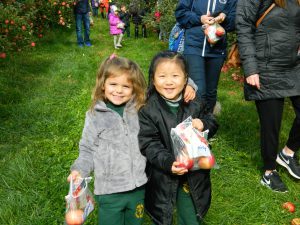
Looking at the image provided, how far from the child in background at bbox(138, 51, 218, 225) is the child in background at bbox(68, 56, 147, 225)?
0.25 ft

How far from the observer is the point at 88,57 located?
1003 cm

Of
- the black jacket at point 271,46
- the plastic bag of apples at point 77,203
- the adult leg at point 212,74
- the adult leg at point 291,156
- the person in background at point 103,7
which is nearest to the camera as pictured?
the plastic bag of apples at point 77,203

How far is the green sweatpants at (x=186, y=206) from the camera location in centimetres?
257

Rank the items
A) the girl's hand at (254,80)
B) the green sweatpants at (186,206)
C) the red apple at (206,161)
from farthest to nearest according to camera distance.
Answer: the girl's hand at (254,80)
the green sweatpants at (186,206)
the red apple at (206,161)

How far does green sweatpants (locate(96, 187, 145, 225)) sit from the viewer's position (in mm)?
2463

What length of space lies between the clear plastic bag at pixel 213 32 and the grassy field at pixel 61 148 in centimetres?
136

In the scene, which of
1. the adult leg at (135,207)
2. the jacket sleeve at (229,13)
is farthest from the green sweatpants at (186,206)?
the jacket sleeve at (229,13)

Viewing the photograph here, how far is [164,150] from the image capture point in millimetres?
2373

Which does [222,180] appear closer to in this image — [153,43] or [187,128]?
[187,128]

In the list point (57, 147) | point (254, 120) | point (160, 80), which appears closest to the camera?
point (160, 80)

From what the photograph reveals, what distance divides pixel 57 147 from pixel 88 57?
584 centimetres

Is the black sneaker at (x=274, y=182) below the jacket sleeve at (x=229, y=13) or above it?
below

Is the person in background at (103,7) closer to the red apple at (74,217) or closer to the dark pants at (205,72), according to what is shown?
the dark pants at (205,72)

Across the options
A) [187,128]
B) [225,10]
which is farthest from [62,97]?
[187,128]
